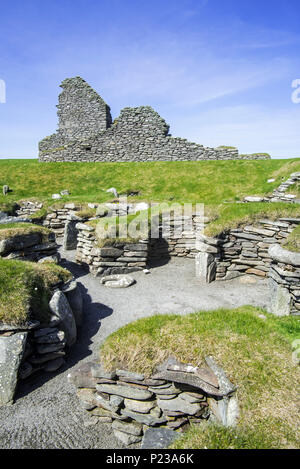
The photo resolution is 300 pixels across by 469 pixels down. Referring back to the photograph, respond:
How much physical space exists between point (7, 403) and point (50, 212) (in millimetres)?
14127

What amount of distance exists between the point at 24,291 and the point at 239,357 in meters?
5.08

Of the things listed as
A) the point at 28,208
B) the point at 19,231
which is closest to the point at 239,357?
the point at 19,231

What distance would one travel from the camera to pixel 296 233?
915 centimetres

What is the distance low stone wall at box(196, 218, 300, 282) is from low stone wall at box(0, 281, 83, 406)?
5.67 m

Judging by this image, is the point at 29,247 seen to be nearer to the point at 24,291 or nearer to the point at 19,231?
the point at 19,231

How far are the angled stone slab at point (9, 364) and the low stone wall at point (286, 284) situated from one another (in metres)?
6.64

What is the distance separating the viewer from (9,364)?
5441 mm

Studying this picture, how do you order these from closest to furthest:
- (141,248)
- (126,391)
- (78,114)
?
(126,391) < (141,248) < (78,114)

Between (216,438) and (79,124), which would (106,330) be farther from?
(79,124)

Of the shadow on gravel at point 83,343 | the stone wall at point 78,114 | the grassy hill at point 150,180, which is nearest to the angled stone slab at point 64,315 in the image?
the shadow on gravel at point 83,343

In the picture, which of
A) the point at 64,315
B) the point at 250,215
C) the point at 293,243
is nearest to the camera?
the point at 64,315

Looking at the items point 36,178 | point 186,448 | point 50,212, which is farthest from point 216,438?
point 36,178

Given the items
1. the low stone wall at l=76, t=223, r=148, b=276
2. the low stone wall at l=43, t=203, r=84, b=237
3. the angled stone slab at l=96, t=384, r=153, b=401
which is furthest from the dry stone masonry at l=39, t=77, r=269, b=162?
the angled stone slab at l=96, t=384, r=153, b=401

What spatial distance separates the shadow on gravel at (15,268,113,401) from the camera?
19.0ft
